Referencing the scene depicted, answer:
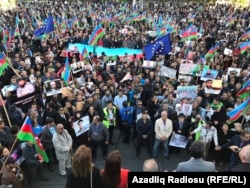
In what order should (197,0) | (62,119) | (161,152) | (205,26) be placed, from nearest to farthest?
(62,119), (161,152), (205,26), (197,0)

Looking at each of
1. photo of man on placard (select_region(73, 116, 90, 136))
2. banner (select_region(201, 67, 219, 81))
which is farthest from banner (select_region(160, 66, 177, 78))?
photo of man on placard (select_region(73, 116, 90, 136))

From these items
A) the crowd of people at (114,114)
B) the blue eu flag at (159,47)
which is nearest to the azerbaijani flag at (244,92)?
the crowd of people at (114,114)

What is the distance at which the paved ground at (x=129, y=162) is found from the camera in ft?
27.3

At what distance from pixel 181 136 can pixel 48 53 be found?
8756 mm

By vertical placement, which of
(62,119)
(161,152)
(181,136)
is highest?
(62,119)

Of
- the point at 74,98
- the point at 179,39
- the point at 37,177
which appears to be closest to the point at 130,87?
the point at 74,98

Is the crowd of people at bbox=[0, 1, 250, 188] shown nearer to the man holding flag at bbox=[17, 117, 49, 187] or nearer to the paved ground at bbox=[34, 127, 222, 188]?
the man holding flag at bbox=[17, 117, 49, 187]

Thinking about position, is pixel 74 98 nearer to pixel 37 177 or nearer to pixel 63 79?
pixel 63 79

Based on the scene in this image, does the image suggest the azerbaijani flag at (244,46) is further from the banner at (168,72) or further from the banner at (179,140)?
the banner at (179,140)

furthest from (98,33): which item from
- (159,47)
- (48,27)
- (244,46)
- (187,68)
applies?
(244,46)

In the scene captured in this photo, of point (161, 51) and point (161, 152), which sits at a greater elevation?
point (161, 51)

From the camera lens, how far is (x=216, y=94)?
11383 millimetres

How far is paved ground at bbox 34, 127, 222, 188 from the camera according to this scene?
327 inches

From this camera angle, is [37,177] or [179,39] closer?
[37,177]
